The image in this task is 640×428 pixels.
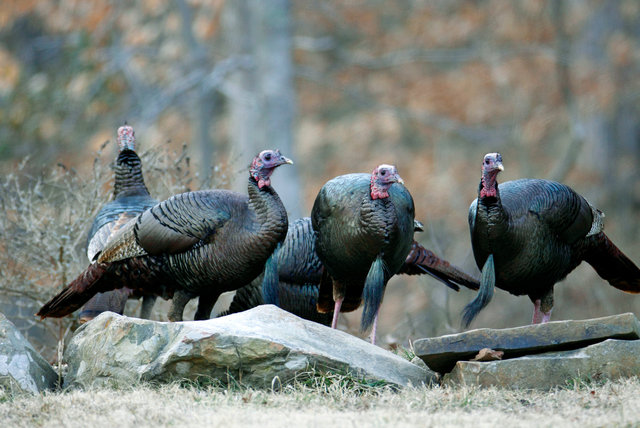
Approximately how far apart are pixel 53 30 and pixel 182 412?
41.6 feet

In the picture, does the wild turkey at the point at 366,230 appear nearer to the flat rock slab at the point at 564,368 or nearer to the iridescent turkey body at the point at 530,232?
the iridescent turkey body at the point at 530,232

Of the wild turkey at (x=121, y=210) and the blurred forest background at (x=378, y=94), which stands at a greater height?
the blurred forest background at (x=378, y=94)

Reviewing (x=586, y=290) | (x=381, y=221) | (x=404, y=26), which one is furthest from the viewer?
(x=404, y=26)

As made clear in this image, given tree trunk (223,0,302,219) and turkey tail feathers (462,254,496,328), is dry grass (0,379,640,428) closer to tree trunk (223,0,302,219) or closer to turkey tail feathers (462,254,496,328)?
turkey tail feathers (462,254,496,328)

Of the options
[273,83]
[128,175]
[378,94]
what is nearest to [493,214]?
[128,175]

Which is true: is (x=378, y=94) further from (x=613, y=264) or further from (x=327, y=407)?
(x=327, y=407)

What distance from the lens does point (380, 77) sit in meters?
16.1

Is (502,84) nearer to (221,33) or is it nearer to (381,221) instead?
(221,33)

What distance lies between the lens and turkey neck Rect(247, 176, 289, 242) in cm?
542

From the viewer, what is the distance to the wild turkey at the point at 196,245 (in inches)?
215

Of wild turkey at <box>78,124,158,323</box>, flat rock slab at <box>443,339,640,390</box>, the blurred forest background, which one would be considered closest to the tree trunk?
the blurred forest background

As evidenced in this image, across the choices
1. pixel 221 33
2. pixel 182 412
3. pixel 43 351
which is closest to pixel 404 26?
pixel 221 33

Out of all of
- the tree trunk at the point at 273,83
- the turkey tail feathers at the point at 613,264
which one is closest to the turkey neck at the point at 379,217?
the turkey tail feathers at the point at 613,264

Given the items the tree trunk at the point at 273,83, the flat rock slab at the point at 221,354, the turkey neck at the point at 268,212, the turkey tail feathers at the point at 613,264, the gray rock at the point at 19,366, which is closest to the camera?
the flat rock slab at the point at 221,354
